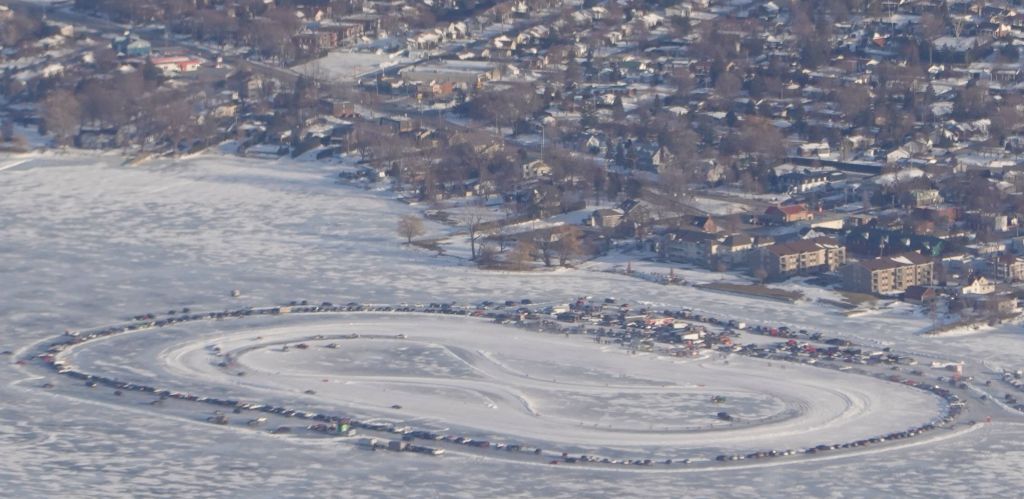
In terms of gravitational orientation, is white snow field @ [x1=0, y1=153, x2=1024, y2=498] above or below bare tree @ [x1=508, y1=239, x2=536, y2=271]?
below

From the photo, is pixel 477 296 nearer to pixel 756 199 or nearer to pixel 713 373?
pixel 713 373

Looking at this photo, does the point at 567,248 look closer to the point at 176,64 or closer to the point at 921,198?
the point at 921,198

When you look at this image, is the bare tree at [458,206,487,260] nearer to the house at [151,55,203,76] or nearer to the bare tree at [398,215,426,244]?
the bare tree at [398,215,426,244]

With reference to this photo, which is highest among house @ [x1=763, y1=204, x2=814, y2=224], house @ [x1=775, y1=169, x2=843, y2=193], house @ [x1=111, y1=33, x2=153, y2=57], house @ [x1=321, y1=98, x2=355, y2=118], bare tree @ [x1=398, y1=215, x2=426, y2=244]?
house @ [x1=111, y1=33, x2=153, y2=57]

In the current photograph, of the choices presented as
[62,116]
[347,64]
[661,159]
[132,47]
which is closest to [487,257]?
[661,159]

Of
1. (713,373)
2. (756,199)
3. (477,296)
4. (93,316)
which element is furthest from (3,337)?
(756,199)

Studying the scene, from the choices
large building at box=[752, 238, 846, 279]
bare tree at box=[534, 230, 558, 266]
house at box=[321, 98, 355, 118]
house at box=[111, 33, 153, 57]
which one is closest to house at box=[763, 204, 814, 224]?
large building at box=[752, 238, 846, 279]

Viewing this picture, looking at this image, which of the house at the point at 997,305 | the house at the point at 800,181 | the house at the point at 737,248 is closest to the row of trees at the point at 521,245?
the house at the point at 737,248
